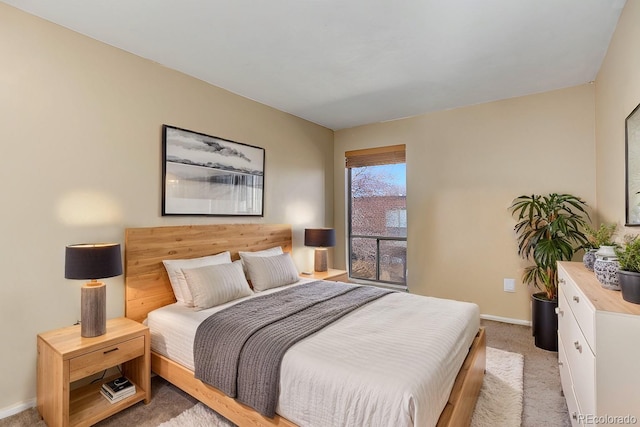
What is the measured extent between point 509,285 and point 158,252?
12.2 ft

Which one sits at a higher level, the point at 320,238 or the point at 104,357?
the point at 320,238

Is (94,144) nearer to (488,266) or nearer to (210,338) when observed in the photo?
(210,338)

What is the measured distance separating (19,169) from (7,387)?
1.39 m

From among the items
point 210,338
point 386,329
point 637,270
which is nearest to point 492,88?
point 637,270

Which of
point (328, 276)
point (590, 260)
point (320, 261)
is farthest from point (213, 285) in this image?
point (590, 260)

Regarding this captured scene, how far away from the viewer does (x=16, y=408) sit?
6.63 feet

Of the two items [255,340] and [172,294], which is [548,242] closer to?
[255,340]

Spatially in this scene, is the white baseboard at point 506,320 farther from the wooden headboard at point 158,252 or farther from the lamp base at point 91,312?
the lamp base at point 91,312

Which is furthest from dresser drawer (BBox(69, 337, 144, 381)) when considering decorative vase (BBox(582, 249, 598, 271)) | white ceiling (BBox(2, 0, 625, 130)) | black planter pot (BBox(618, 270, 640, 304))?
decorative vase (BBox(582, 249, 598, 271))

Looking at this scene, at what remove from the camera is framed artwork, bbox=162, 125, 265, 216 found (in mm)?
2830

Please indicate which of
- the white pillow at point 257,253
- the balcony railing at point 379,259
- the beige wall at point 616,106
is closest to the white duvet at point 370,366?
the white pillow at point 257,253

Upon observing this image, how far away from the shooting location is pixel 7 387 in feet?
6.53

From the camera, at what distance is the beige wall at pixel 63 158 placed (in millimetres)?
2008

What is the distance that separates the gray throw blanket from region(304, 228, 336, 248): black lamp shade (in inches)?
56.2
